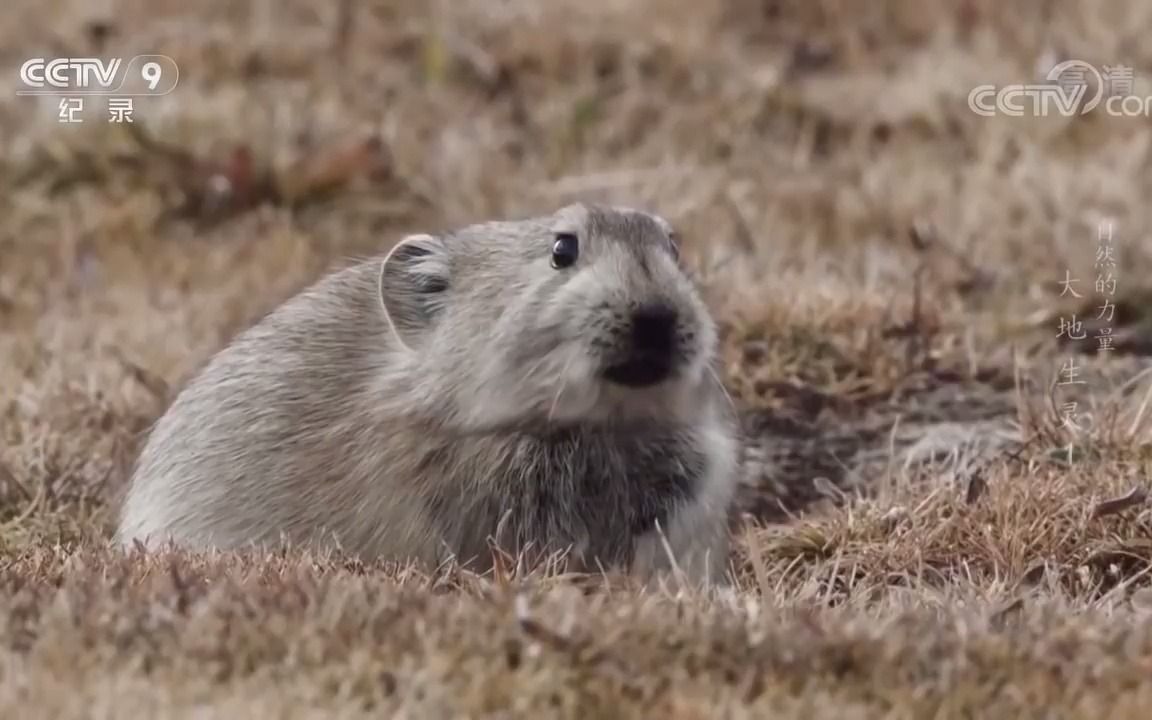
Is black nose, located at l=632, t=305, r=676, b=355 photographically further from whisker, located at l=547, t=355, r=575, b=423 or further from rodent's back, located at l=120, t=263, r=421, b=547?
rodent's back, located at l=120, t=263, r=421, b=547

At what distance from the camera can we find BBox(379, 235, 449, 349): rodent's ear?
4.90 metres

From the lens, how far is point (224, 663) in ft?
11.2

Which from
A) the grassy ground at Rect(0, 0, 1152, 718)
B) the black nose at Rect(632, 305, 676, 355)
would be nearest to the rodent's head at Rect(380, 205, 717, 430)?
the black nose at Rect(632, 305, 676, 355)

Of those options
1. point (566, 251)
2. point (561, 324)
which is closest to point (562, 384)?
point (561, 324)

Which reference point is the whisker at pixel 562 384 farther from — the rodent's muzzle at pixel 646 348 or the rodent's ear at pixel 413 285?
the rodent's ear at pixel 413 285

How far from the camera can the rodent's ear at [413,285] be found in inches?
193

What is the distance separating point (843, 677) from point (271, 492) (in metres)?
1.84

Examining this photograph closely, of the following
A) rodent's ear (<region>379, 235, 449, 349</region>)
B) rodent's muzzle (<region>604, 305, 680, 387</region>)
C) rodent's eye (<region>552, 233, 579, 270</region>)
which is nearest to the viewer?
rodent's muzzle (<region>604, 305, 680, 387</region>)

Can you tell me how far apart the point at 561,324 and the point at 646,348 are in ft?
0.77

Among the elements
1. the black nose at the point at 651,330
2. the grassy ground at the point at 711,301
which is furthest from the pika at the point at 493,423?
the grassy ground at the point at 711,301

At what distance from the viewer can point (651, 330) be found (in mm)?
4316

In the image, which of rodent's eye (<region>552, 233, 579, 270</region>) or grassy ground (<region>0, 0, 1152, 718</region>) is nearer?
grassy ground (<region>0, 0, 1152, 718</region>)

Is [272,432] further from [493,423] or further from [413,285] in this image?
[493,423]

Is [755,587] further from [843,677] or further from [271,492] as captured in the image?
[271,492]
